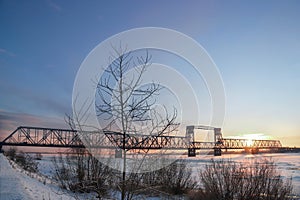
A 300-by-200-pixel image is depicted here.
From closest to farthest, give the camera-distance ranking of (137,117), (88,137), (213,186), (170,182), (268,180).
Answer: (137,117) < (88,137) < (268,180) < (213,186) < (170,182)

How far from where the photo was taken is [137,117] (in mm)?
4727

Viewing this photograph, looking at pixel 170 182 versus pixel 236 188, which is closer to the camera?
pixel 236 188

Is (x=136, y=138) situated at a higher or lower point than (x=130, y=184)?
higher

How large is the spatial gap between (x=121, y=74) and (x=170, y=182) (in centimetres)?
1245

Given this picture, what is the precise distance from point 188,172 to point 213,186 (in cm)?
643

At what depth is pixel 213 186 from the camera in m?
11.0

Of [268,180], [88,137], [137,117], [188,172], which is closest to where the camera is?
[137,117]

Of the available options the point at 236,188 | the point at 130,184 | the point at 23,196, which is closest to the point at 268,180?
the point at 236,188

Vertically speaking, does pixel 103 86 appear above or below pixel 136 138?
above

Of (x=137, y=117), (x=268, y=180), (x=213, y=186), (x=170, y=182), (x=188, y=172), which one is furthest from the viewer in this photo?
(x=188, y=172)

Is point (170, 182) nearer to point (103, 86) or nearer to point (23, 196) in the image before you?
point (23, 196)

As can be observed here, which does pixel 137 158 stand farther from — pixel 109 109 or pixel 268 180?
pixel 268 180

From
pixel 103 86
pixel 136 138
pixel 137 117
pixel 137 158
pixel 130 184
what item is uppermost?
pixel 103 86

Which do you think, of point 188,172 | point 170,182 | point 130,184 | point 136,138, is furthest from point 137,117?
point 188,172
